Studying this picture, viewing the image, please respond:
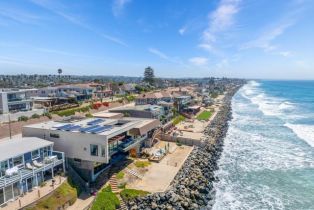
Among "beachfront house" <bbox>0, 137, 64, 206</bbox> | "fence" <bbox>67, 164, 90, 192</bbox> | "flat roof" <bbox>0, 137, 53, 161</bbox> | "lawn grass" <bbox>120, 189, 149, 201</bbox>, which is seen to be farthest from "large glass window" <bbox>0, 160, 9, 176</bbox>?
"lawn grass" <bbox>120, 189, 149, 201</bbox>

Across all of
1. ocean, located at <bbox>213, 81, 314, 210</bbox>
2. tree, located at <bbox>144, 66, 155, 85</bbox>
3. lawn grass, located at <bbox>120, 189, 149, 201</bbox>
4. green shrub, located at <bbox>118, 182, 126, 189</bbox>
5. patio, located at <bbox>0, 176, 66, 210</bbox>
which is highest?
tree, located at <bbox>144, 66, 155, 85</bbox>

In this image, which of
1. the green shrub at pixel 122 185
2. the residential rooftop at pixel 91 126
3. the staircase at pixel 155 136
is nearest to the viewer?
the green shrub at pixel 122 185

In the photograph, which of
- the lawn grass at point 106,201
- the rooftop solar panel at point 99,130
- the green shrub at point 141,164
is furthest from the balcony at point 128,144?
the lawn grass at point 106,201

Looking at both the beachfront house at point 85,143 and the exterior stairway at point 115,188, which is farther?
the beachfront house at point 85,143

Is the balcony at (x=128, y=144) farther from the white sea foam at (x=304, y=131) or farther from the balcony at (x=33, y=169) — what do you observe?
the white sea foam at (x=304, y=131)

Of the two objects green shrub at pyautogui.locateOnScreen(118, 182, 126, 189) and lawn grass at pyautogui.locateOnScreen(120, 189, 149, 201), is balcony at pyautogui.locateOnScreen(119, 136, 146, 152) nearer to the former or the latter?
green shrub at pyautogui.locateOnScreen(118, 182, 126, 189)

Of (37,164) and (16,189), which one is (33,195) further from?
(37,164)
